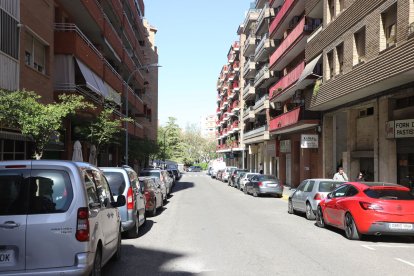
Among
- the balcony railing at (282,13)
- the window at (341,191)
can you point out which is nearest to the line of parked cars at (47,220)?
the window at (341,191)

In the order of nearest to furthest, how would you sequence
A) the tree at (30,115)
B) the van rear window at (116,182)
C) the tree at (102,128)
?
the van rear window at (116,182)
the tree at (30,115)
the tree at (102,128)

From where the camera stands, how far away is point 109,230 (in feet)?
24.1

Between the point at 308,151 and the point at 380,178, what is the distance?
13.1 metres

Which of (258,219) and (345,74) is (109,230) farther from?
(345,74)

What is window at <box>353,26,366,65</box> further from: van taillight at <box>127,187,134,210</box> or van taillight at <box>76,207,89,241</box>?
van taillight at <box>76,207,89,241</box>

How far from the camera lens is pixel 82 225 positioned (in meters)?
5.79

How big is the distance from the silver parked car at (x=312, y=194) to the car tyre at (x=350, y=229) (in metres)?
3.76

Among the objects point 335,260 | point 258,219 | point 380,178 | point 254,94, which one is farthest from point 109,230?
point 254,94

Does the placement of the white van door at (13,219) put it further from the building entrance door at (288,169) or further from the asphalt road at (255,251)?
the building entrance door at (288,169)

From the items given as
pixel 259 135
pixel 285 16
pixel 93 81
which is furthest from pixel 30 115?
pixel 259 135

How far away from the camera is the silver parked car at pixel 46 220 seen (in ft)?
18.3

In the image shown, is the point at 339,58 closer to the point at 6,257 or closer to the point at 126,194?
the point at 126,194

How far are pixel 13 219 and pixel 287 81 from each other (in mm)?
30657

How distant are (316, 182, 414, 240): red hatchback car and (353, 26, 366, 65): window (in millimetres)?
10463
